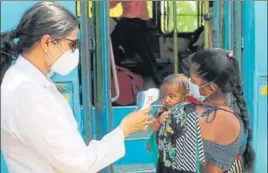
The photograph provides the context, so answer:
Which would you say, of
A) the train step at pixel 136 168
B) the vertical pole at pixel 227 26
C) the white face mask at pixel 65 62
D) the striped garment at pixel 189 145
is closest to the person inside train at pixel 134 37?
the train step at pixel 136 168

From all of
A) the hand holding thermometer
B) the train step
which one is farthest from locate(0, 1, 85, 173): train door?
the hand holding thermometer

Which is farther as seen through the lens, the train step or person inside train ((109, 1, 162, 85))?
person inside train ((109, 1, 162, 85))

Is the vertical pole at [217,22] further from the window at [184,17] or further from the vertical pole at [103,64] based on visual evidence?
the window at [184,17]

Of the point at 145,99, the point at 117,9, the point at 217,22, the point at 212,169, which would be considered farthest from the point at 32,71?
the point at 117,9

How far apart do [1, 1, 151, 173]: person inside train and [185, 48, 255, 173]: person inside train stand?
1.12ft

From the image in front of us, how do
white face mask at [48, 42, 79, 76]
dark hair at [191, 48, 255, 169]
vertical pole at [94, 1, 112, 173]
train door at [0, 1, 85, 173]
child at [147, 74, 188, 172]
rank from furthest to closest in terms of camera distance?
vertical pole at [94, 1, 112, 173] < train door at [0, 1, 85, 173] < child at [147, 74, 188, 172] < dark hair at [191, 48, 255, 169] < white face mask at [48, 42, 79, 76]

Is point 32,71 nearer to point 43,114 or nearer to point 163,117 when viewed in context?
point 43,114

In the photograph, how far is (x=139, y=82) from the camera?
406 centimetres

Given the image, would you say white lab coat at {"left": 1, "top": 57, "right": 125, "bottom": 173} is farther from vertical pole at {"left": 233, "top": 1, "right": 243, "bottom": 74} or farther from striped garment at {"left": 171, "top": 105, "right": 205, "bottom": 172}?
vertical pole at {"left": 233, "top": 1, "right": 243, "bottom": 74}

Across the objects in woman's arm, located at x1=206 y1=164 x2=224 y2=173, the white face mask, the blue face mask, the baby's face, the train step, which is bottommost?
the train step

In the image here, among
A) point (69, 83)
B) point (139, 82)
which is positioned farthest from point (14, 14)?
point (139, 82)

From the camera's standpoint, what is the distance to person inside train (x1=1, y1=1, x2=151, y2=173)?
147 centimetres

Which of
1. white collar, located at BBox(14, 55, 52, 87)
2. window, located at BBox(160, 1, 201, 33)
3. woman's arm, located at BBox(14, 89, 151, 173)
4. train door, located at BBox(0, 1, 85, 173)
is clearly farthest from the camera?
window, located at BBox(160, 1, 201, 33)

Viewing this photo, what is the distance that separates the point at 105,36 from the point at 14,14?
531 mm
